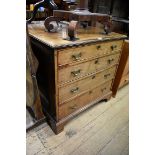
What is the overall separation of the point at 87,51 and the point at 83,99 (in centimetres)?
50

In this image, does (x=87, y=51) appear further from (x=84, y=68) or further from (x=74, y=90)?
(x=74, y=90)

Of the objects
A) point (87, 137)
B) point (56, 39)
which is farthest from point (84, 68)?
point (87, 137)

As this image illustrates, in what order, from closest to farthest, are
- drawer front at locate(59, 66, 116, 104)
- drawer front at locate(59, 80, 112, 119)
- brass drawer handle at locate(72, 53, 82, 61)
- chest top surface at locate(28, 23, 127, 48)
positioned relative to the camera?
chest top surface at locate(28, 23, 127, 48), brass drawer handle at locate(72, 53, 82, 61), drawer front at locate(59, 66, 116, 104), drawer front at locate(59, 80, 112, 119)

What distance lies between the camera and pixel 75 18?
1.25 metres

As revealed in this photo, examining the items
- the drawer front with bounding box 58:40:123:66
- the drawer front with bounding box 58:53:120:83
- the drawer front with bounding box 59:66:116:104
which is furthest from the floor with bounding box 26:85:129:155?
the drawer front with bounding box 58:40:123:66

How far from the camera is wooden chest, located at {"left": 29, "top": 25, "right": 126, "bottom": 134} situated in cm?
107

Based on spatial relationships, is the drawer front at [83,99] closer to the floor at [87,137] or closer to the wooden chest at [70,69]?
the wooden chest at [70,69]

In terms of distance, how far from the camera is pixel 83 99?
1.49 m

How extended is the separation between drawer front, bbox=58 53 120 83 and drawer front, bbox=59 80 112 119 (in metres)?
0.24

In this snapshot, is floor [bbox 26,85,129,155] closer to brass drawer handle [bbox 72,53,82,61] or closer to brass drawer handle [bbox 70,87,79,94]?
brass drawer handle [bbox 70,87,79,94]

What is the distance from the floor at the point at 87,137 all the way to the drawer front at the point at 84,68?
20.2 inches

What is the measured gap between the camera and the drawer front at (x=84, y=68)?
3.72ft
